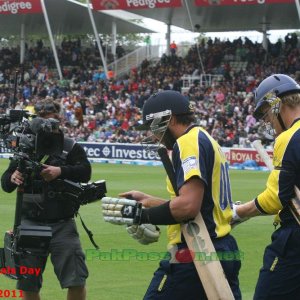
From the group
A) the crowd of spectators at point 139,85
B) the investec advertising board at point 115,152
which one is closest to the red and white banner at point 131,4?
the crowd of spectators at point 139,85

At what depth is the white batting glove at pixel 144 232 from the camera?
228 inches

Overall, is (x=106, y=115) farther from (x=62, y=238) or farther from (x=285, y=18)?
(x=62, y=238)

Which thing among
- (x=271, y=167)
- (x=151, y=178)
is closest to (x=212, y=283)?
(x=271, y=167)

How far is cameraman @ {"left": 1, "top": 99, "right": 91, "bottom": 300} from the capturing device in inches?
293

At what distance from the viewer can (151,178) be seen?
2683 cm

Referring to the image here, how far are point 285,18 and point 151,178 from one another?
21.5 m

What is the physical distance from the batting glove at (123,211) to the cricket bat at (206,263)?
29cm

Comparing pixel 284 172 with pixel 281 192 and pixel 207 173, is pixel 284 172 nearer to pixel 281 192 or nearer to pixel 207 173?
pixel 281 192

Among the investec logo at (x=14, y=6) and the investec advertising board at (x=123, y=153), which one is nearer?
the investec advertising board at (x=123, y=153)

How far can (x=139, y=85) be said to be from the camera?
150ft

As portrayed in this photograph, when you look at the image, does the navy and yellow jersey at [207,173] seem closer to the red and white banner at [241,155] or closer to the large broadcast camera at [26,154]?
the large broadcast camera at [26,154]

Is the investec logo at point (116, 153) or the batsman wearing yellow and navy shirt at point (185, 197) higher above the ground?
the batsman wearing yellow and navy shirt at point (185, 197)

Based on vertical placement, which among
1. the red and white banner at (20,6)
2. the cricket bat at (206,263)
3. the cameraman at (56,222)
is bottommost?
the red and white banner at (20,6)

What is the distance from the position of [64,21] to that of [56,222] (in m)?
44.3
